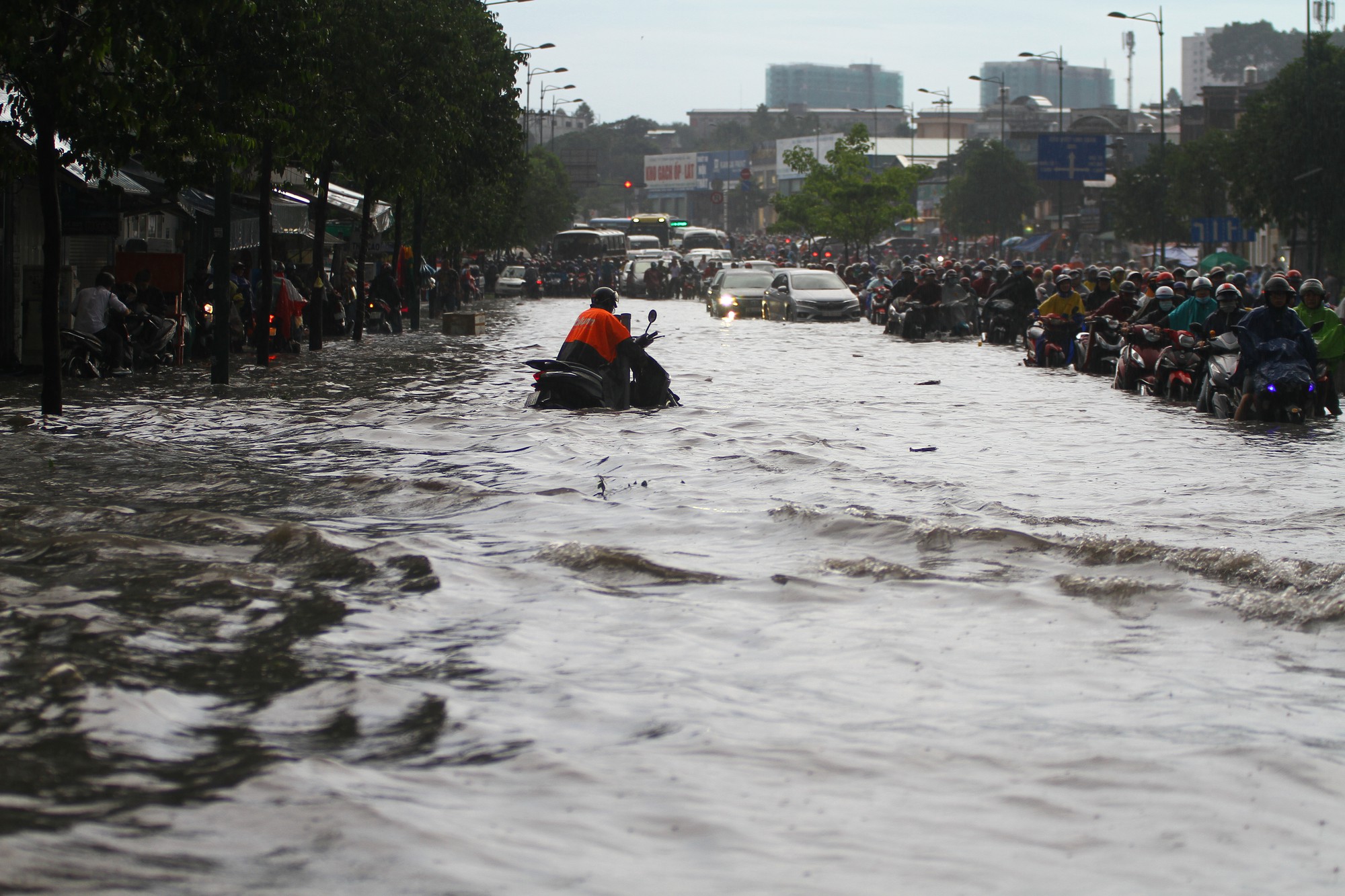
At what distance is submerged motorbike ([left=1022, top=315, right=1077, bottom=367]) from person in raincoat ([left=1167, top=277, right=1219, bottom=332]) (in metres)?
5.86

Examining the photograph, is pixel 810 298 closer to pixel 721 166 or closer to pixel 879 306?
pixel 879 306

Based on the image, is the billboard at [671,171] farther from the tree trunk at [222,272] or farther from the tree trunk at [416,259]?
the tree trunk at [222,272]

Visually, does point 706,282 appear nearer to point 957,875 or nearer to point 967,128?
point 957,875

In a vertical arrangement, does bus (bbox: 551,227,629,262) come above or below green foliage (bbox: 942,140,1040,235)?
below

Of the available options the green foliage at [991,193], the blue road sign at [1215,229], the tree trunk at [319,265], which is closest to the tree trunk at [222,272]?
the tree trunk at [319,265]

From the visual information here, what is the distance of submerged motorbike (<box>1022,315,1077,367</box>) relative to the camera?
80.1 ft

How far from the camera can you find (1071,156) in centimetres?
7406

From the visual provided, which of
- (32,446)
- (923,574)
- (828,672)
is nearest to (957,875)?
(828,672)

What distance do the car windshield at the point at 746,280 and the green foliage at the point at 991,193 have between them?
171 ft

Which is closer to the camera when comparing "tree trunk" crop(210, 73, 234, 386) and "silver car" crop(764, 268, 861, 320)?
"tree trunk" crop(210, 73, 234, 386)

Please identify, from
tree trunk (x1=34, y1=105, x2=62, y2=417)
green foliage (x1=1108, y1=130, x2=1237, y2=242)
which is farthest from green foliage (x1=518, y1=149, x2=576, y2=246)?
tree trunk (x1=34, y1=105, x2=62, y2=417)

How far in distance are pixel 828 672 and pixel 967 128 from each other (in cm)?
17974

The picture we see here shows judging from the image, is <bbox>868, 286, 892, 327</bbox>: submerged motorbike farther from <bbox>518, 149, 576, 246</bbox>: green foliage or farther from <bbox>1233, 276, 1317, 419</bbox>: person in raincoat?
<bbox>518, 149, 576, 246</bbox>: green foliage

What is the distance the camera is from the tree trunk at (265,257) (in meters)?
21.9
